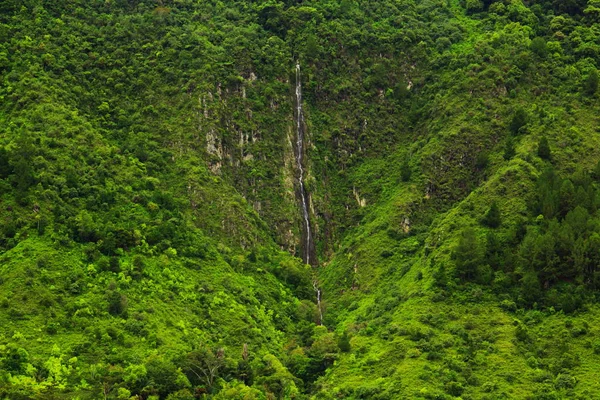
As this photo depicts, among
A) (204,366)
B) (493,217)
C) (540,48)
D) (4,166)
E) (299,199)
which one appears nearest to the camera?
(204,366)

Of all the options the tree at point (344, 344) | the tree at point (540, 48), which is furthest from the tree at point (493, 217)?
the tree at point (540, 48)

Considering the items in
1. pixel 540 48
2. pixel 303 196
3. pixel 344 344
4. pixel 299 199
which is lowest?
pixel 344 344

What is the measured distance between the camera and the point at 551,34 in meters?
169

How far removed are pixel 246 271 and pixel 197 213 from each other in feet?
38.4

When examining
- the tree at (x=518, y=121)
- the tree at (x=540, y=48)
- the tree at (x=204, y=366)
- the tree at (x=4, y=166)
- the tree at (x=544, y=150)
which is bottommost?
the tree at (x=204, y=366)

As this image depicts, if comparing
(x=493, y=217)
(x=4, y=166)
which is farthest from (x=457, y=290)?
(x=4, y=166)

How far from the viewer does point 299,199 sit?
154500 millimetres

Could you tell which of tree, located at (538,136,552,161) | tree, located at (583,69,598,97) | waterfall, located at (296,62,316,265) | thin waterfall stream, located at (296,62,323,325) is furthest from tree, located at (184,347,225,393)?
tree, located at (583,69,598,97)

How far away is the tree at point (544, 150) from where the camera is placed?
13950 centimetres

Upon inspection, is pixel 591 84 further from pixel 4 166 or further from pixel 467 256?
pixel 4 166

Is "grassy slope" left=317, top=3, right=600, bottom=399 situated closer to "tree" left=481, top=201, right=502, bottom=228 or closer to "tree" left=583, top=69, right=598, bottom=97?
"tree" left=481, top=201, right=502, bottom=228

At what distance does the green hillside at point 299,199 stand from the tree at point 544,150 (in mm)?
645

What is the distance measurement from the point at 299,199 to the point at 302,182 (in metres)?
3.39

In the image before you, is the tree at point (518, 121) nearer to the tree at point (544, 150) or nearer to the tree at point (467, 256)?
the tree at point (544, 150)
